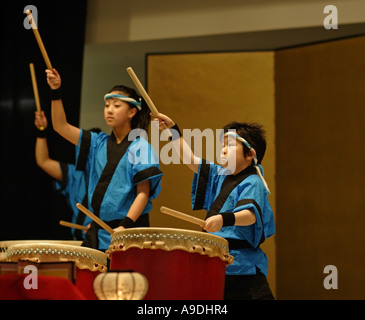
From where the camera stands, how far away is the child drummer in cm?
246

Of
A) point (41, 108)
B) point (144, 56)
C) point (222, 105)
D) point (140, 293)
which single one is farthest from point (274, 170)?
point (140, 293)

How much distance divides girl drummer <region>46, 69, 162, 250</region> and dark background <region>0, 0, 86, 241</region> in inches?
36.0

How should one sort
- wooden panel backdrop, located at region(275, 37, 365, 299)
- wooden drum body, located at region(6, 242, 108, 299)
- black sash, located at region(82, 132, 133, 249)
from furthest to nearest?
1. wooden panel backdrop, located at region(275, 37, 365, 299)
2. black sash, located at region(82, 132, 133, 249)
3. wooden drum body, located at region(6, 242, 108, 299)

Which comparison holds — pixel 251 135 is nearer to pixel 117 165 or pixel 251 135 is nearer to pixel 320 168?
pixel 117 165

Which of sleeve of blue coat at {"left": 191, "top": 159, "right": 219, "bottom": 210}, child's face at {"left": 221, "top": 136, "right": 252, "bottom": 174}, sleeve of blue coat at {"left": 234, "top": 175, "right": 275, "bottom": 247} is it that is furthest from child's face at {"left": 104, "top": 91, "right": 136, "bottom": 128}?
sleeve of blue coat at {"left": 234, "top": 175, "right": 275, "bottom": 247}

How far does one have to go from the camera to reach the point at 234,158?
2619 mm

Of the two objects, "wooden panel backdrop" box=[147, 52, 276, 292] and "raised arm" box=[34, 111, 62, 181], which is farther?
"wooden panel backdrop" box=[147, 52, 276, 292]

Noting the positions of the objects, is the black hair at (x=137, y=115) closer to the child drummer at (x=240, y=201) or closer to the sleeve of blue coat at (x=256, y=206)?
the child drummer at (x=240, y=201)

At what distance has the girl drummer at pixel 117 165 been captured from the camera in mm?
2826

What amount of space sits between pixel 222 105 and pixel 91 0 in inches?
45.8

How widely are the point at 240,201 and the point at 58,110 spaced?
41.1 inches

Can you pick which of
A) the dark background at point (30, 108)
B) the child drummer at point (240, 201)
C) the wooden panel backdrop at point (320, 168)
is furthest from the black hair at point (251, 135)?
the dark background at point (30, 108)

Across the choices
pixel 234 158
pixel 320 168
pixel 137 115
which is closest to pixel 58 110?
pixel 137 115

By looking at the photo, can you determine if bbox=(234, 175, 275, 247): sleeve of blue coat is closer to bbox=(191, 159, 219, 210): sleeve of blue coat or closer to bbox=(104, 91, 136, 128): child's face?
bbox=(191, 159, 219, 210): sleeve of blue coat
